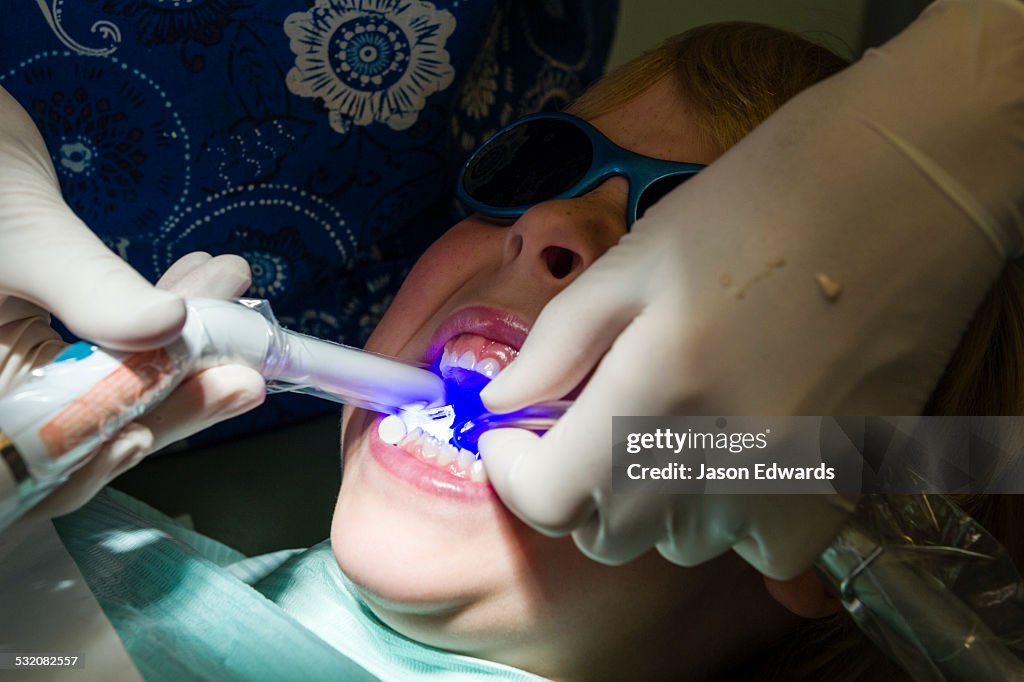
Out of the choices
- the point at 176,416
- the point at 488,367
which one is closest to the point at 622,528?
the point at 488,367

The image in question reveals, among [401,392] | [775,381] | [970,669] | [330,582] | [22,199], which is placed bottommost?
[330,582]

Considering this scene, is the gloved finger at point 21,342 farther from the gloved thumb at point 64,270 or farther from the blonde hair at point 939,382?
the blonde hair at point 939,382

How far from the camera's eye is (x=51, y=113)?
1.21 meters

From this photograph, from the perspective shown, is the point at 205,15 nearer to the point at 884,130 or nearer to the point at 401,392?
the point at 401,392

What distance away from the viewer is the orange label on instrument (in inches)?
27.8

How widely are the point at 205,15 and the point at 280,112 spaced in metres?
0.16

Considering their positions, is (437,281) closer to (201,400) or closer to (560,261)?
(560,261)

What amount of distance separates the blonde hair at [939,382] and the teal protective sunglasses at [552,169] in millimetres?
76

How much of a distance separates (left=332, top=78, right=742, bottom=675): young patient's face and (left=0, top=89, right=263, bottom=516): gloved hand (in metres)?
0.24

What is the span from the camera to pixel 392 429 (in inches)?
42.6

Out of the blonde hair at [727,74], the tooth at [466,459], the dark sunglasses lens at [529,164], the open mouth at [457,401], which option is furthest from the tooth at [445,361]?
the blonde hair at [727,74]

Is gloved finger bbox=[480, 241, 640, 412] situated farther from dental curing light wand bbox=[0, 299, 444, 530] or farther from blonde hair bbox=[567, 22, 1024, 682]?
blonde hair bbox=[567, 22, 1024, 682]

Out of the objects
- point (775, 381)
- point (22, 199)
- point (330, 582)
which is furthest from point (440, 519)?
point (22, 199)

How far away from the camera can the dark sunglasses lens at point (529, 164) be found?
45.3 inches
